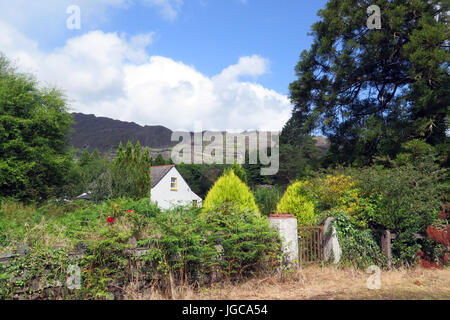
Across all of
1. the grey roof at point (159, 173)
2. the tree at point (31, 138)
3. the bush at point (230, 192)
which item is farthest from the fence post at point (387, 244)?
the grey roof at point (159, 173)

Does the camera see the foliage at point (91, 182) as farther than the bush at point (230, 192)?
Yes

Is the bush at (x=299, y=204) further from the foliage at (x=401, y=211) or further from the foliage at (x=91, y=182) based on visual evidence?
the foliage at (x=91, y=182)

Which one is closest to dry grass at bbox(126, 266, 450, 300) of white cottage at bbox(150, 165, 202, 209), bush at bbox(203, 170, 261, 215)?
bush at bbox(203, 170, 261, 215)

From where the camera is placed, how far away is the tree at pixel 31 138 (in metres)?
15.9

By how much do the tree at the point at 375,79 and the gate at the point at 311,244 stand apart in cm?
770

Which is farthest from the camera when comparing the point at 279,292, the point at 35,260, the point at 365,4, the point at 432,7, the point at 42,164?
the point at 42,164

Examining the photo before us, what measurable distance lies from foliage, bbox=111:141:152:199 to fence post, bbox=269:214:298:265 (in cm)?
1275

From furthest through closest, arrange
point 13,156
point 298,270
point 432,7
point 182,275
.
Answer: point 13,156 < point 432,7 < point 298,270 < point 182,275

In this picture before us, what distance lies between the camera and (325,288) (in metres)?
5.71

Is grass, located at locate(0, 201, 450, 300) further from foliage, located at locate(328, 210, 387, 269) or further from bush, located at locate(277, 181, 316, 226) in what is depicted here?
bush, located at locate(277, 181, 316, 226)

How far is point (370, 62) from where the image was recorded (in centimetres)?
1452

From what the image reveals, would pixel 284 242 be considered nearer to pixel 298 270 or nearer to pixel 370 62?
pixel 298 270

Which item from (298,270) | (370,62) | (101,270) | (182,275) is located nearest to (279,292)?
(298,270)

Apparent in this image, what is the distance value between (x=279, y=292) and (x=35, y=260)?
3719 mm
